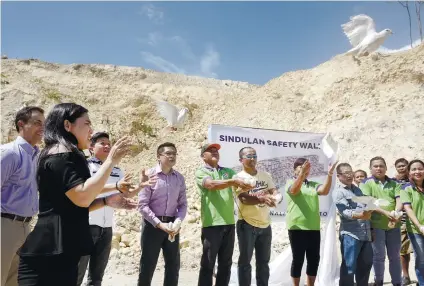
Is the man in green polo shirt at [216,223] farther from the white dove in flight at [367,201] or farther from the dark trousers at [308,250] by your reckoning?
the white dove in flight at [367,201]

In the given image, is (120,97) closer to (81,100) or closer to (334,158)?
(81,100)

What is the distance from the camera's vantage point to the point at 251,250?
5031 mm

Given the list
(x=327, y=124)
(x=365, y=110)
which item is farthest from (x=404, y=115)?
(x=327, y=124)

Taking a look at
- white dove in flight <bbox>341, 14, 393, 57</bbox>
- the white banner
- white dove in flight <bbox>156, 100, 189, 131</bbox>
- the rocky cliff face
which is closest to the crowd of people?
the white banner

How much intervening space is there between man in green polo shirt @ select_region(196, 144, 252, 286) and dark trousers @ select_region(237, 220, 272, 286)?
17cm

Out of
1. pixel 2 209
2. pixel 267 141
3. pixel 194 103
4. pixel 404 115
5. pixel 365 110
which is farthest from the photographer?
pixel 194 103

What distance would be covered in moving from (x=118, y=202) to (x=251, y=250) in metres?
2.42

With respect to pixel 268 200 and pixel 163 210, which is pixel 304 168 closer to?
pixel 268 200

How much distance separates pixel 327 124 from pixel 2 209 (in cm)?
1424

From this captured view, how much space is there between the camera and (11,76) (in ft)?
76.5

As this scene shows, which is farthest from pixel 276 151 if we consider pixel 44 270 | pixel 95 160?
pixel 44 270

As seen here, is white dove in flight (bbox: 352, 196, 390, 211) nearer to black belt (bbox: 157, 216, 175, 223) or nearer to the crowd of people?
the crowd of people

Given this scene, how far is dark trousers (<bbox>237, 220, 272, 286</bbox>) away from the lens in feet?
16.4

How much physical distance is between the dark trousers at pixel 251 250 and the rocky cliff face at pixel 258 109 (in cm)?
360
